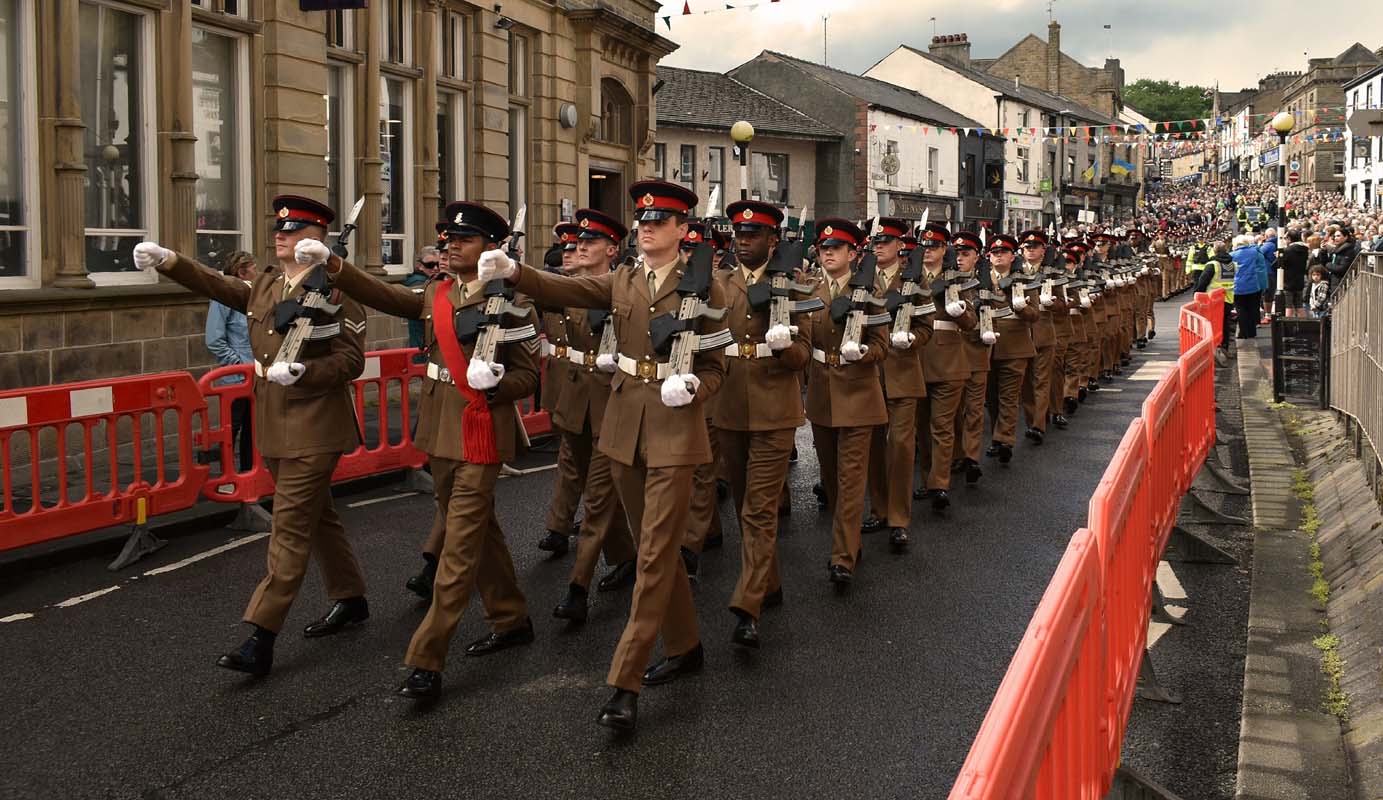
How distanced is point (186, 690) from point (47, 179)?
296 inches

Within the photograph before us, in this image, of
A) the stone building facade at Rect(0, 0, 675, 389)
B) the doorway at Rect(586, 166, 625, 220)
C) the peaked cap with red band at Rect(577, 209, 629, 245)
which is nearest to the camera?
the peaked cap with red band at Rect(577, 209, 629, 245)

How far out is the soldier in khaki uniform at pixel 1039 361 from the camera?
13.4 m

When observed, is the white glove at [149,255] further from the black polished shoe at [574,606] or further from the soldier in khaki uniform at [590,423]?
the black polished shoe at [574,606]

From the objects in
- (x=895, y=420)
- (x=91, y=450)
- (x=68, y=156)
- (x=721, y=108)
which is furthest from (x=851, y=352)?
(x=721, y=108)

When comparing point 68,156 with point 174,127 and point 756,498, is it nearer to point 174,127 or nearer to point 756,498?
point 174,127

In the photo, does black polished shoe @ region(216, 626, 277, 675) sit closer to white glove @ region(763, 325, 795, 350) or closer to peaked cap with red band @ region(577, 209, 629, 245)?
white glove @ region(763, 325, 795, 350)

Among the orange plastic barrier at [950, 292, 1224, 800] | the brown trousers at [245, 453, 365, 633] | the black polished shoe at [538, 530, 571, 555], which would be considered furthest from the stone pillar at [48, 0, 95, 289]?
the orange plastic barrier at [950, 292, 1224, 800]

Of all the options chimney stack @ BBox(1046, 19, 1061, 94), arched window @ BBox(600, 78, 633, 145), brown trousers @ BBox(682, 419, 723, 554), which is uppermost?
chimney stack @ BBox(1046, 19, 1061, 94)

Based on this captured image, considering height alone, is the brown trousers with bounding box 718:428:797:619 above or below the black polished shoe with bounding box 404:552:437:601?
above

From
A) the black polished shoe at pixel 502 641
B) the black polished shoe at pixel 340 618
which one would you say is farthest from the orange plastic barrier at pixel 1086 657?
the black polished shoe at pixel 340 618

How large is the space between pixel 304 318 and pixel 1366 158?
248 feet

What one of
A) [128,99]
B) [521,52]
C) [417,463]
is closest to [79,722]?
[417,463]

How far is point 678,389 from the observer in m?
5.21

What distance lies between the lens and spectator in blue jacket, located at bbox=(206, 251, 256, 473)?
9516 mm
